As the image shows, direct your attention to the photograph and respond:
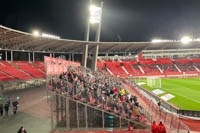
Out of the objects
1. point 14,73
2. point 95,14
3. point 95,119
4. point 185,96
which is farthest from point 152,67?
point 95,119

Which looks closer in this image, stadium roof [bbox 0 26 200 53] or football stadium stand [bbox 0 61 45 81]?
football stadium stand [bbox 0 61 45 81]

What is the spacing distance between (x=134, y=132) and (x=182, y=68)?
1885 inches

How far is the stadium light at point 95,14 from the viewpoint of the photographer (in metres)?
33.7

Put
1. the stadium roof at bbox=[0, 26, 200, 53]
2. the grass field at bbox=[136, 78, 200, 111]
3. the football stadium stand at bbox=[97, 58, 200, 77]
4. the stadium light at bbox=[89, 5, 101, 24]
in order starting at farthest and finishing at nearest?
the football stadium stand at bbox=[97, 58, 200, 77] → the stadium light at bbox=[89, 5, 101, 24] → the stadium roof at bbox=[0, 26, 200, 53] → the grass field at bbox=[136, 78, 200, 111]

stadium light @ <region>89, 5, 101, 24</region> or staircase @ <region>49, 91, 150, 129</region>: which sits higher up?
stadium light @ <region>89, 5, 101, 24</region>

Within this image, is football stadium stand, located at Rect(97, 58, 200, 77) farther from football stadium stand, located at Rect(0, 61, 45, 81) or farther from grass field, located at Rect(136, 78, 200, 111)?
football stadium stand, located at Rect(0, 61, 45, 81)

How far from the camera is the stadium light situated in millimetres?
33691

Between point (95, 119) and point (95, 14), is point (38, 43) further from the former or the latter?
point (95, 119)

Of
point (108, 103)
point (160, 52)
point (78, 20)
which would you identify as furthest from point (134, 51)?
point (108, 103)

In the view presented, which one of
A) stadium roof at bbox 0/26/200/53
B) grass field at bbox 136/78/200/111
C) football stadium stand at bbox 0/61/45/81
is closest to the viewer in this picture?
grass field at bbox 136/78/200/111

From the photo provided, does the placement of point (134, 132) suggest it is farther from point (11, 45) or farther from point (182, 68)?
point (182, 68)

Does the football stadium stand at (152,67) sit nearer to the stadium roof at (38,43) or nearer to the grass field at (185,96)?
the stadium roof at (38,43)

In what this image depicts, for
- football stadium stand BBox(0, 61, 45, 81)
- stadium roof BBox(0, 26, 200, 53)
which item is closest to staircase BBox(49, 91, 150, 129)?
football stadium stand BBox(0, 61, 45, 81)

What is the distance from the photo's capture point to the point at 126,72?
46469mm
